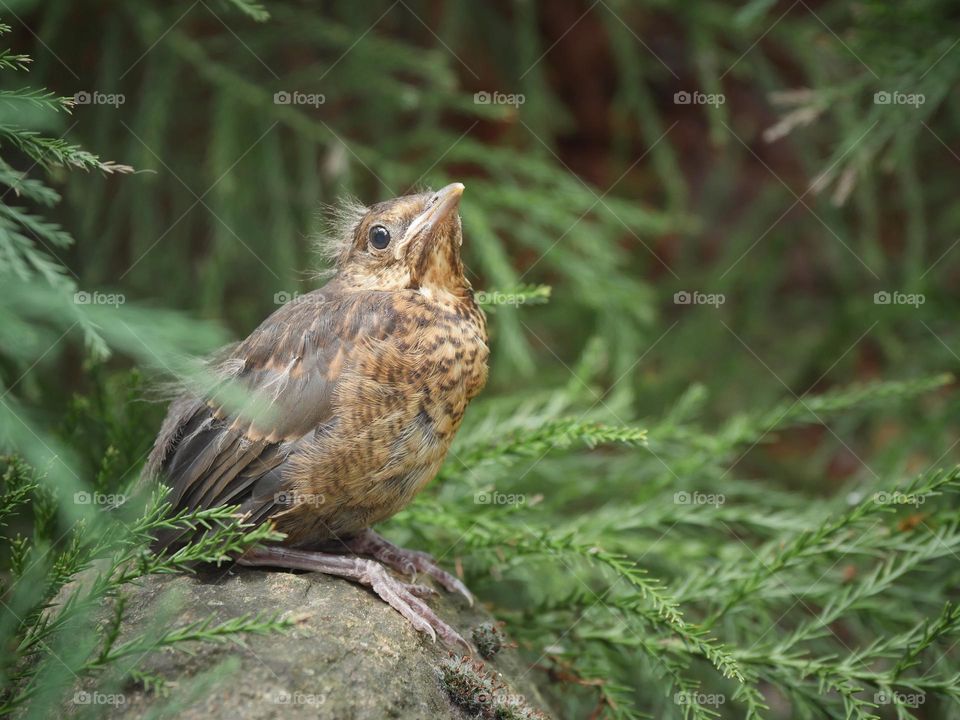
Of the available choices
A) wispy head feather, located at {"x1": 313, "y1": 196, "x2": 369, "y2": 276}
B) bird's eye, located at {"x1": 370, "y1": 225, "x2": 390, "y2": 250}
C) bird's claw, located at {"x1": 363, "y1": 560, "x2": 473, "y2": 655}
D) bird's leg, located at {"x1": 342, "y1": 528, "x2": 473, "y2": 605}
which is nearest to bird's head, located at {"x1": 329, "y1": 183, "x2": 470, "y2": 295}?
bird's eye, located at {"x1": 370, "y1": 225, "x2": 390, "y2": 250}

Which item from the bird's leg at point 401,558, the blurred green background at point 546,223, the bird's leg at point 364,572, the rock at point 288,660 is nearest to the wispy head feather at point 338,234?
the blurred green background at point 546,223

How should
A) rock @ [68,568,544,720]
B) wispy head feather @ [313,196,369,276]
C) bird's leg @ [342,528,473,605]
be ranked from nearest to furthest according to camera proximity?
rock @ [68,568,544,720]
bird's leg @ [342,528,473,605]
wispy head feather @ [313,196,369,276]

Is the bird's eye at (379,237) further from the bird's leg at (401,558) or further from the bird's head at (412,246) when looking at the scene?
the bird's leg at (401,558)

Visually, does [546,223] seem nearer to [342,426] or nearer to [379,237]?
[379,237]

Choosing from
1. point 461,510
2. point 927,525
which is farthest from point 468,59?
point 927,525

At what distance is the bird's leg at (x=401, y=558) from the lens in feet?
10.1

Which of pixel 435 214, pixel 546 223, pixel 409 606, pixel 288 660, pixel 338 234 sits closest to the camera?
pixel 288 660

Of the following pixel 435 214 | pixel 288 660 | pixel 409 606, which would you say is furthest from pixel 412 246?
pixel 288 660

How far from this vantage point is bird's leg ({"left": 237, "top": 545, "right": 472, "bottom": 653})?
2.69m

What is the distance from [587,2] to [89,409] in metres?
4.41

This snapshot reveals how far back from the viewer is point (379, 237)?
320 cm

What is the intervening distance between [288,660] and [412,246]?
1.37 m

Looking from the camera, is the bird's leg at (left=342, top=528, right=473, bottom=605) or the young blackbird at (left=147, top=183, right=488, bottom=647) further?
the bird's leg at (left=342, top=528, right=473, bottom=605)

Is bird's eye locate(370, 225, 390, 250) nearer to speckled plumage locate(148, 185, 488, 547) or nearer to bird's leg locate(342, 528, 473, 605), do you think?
speckled plumage locate(148, 185, 488, 547)
